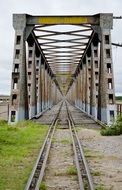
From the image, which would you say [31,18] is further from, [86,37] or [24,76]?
[86,37]

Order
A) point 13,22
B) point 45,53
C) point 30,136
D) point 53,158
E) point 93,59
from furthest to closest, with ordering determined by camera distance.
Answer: point 45,53 < point 93,59 < point 13,22 < point 30,136 < point 53,158

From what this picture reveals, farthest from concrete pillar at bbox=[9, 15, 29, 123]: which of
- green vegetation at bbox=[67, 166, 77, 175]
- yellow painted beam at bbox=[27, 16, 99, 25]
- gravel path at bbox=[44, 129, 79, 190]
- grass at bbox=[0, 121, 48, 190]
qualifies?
green vegetation at bbox=[67, 166, 77, 175]

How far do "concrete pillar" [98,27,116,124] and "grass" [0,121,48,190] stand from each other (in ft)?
26.2

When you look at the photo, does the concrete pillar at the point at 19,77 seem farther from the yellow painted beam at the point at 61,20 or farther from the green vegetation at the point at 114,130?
the green vegetation at the point at 114,130

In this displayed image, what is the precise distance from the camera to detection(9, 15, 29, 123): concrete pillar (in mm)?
27109

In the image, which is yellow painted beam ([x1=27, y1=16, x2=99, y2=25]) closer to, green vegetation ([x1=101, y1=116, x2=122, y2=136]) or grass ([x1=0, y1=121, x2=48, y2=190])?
green vegetation ([x1=101, y1=116, x2=122, y2=136])

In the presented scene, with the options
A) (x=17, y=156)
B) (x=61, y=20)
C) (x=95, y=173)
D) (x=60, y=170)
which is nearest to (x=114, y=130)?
(x=17, y=156)

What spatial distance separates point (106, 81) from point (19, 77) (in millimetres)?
5603

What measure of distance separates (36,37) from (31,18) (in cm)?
565

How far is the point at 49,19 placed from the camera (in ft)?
95.3

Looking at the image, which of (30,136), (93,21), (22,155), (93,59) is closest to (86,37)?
(93,59)

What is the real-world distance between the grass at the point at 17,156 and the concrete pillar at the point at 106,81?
7.98 m

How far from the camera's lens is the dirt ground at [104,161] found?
9.02 m

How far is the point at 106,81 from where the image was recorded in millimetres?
26844
